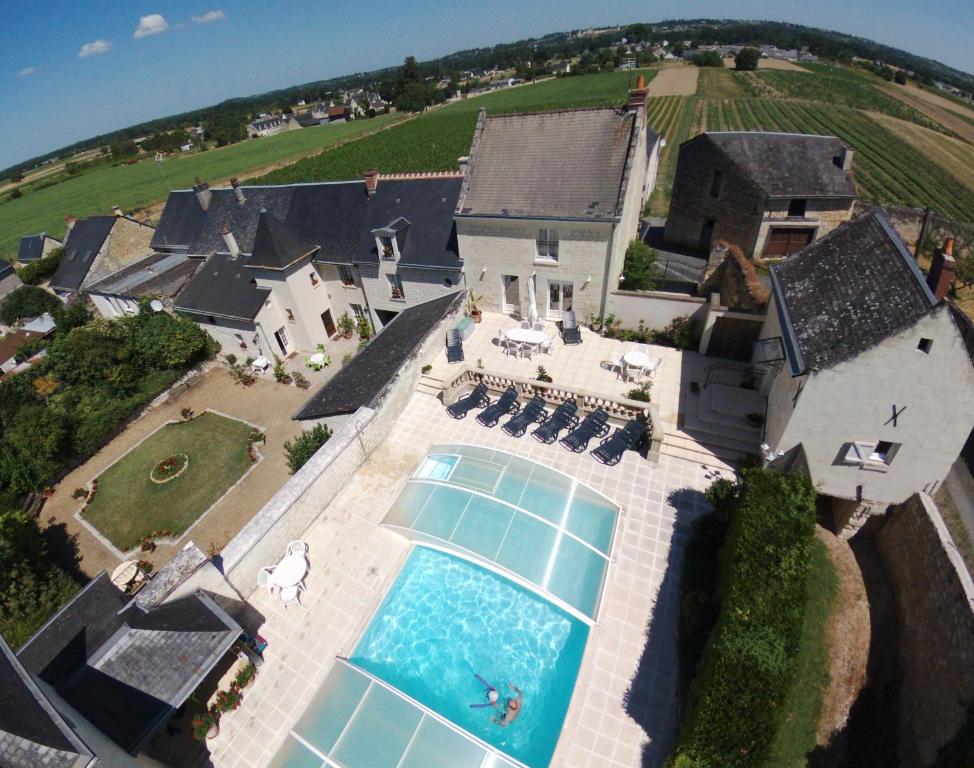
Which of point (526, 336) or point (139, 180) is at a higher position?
point (139, 180)

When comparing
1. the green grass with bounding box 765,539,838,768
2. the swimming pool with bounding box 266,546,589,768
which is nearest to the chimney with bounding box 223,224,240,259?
the swimming pool with bounding box 266,546,589,768

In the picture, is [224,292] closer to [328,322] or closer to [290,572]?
[328,322]

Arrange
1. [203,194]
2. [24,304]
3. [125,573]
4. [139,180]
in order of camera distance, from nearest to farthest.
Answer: [125,573] < [203,194] < [24,304] < [139,180]

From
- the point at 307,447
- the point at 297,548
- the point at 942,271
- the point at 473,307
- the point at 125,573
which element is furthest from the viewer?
the point at 473,307

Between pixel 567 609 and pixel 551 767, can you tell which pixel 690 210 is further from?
pixel 551 767

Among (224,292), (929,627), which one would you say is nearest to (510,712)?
(929,627)

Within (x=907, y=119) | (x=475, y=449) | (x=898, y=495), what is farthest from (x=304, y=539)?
(x=907, y=119)
